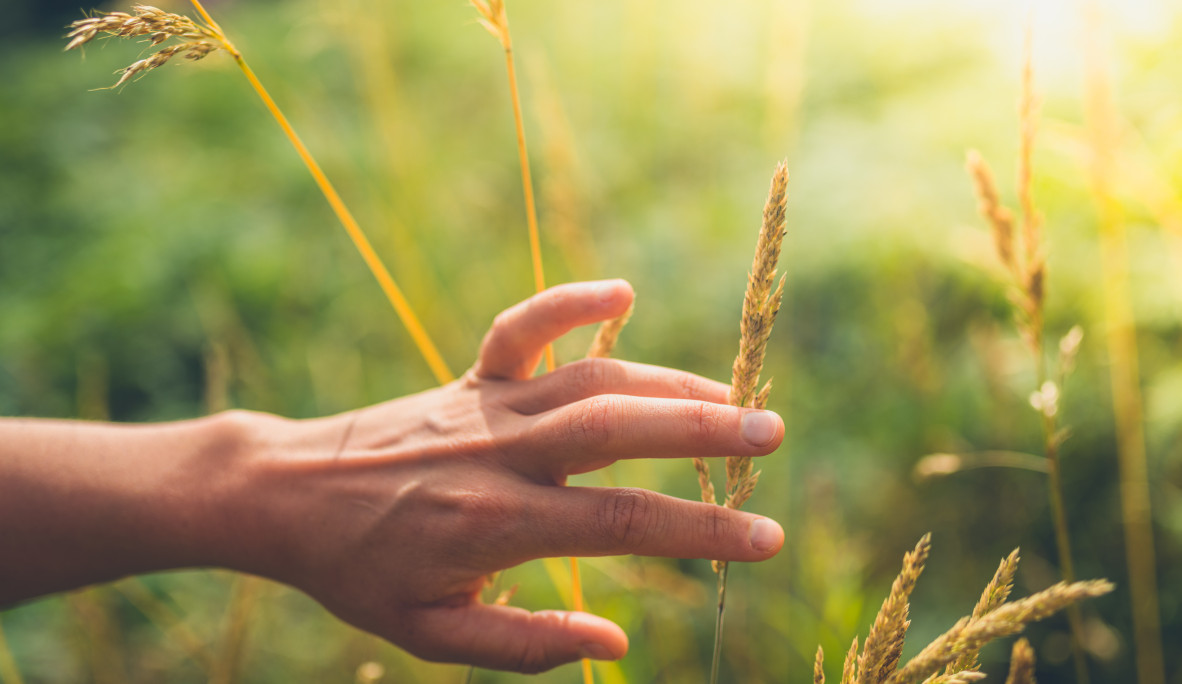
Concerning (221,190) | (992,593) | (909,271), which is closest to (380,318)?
(221,190)

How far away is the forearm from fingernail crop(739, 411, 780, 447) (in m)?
0.87

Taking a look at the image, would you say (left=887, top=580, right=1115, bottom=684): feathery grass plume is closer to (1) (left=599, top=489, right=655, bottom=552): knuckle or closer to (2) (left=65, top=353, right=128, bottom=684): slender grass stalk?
(1) (left=599, top=489, right=655, bottom=552): knuckle

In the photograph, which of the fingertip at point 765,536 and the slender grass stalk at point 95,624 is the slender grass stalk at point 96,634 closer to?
the slender grass stalk at point 95,624

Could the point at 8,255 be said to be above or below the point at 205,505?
above

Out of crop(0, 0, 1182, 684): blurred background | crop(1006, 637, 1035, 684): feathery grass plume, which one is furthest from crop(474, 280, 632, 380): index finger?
crop(1006, 637, 1035, 684): feathery grass plume

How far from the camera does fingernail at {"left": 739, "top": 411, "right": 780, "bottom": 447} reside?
0.84 meters

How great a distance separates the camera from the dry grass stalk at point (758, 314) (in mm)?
763

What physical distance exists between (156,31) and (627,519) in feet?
2.86

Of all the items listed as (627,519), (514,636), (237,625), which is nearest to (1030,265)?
(627,519)

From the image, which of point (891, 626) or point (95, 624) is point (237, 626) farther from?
point (891, 626)

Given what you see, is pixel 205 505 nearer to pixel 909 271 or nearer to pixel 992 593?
pixel 992 593

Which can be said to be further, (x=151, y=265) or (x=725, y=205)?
(x=151, y=265)

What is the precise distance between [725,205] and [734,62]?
1.40 meters

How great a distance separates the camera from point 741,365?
84cm
